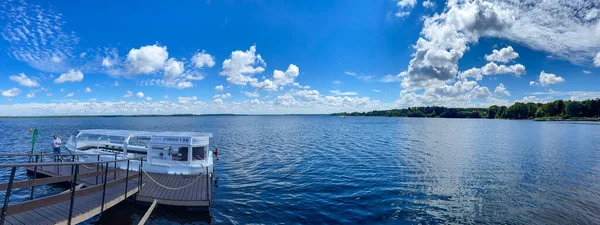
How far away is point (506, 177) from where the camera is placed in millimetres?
22422

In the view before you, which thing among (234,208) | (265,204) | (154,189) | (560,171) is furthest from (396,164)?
(154,189)

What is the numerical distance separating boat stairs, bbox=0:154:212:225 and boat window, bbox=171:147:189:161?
1.44m

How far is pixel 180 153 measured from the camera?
66.9ft

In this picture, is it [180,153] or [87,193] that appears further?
[180,153]

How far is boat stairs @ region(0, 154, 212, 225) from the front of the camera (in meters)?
7.68

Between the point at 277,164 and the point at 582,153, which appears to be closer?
the point at 277,164

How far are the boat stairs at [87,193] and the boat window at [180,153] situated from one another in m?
1.44

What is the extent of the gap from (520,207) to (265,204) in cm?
1515

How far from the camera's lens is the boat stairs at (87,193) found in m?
7.68

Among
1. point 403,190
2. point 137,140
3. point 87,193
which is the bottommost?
point 403,190

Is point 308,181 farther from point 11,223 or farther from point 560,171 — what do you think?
point 560,171

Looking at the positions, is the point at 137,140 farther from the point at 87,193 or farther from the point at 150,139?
the point at 87,193

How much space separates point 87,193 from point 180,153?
9.72 metres

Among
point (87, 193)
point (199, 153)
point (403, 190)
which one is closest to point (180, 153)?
point (199, 153)
